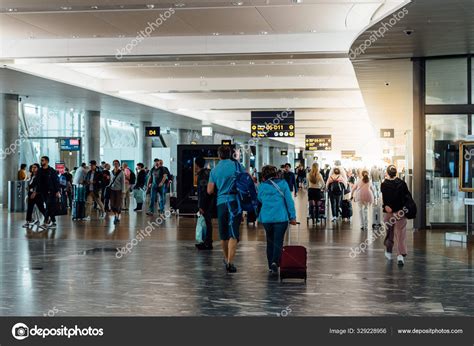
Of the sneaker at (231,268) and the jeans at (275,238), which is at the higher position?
the jeans at (275,238)

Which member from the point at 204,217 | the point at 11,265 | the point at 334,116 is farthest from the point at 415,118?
the point at 334,116

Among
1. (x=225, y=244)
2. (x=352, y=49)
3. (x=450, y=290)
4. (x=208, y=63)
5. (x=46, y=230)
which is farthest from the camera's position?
(x=208, y=63)

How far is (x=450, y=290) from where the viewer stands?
9.83 metres

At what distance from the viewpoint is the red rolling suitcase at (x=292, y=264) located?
34.2 feet

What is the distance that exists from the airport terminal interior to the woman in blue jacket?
31 mm

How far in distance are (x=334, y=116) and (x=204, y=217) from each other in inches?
1296

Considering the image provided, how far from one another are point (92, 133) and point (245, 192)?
93.8 feet

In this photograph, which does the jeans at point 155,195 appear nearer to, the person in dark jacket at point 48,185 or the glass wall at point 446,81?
the person in dark jacket at point 48,185

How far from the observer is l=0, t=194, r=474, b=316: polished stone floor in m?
8.51
